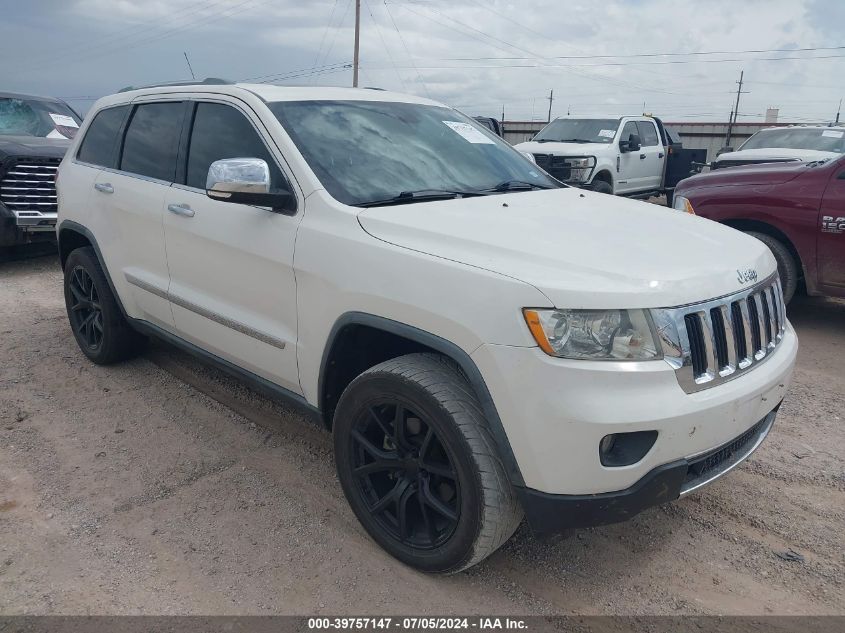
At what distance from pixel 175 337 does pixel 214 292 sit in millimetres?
716

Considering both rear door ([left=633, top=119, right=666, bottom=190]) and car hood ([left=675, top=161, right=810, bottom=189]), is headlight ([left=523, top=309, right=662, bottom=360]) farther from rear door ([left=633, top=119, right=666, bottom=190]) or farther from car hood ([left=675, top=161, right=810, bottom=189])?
rear door ([left=633, top=119, right=666, bottom=190])

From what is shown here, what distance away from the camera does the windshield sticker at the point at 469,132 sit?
12.4 ft

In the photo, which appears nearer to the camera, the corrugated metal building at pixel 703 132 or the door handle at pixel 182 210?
the door handle at pixel 182 210

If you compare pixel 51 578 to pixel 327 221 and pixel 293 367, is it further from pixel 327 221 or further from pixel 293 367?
pixel 327 221

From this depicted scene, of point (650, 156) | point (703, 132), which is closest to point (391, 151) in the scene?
point (650, 156)

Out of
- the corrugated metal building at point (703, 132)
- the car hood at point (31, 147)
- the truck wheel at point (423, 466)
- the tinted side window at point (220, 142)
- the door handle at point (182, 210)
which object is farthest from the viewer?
the corrugated metal building at point (703, 132)

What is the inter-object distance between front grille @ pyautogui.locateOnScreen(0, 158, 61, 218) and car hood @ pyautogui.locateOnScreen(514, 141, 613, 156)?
7.11m

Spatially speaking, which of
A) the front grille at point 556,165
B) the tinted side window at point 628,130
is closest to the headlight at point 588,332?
the front grille at point 556,165

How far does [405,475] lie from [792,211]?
4.62 metres

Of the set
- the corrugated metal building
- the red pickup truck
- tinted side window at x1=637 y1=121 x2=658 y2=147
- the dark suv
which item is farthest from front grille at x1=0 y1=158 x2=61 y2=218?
the corrugated metal building

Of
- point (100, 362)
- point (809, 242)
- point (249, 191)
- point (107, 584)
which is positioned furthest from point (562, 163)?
point (107, 584)

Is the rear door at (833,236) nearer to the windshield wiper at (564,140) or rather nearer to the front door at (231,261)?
the front door at (231,261)

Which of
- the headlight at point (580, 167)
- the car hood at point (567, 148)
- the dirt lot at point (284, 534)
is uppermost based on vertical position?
the car hood at point (567, 148)

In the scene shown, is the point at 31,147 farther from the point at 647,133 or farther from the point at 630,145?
the point at 647,133
